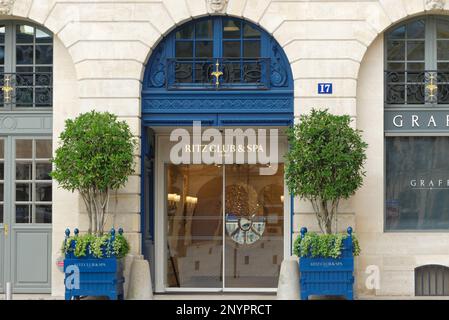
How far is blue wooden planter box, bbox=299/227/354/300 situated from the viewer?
1655 centimetres

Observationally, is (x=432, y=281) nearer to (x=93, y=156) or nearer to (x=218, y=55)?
(x=218, y=55)

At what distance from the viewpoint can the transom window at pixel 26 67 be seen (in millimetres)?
18672

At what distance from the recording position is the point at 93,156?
16.8 metres

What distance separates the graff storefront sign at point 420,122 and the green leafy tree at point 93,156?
17.0ft

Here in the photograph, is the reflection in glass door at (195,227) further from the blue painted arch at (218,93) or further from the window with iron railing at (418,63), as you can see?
the window with iron railing at (418,63)

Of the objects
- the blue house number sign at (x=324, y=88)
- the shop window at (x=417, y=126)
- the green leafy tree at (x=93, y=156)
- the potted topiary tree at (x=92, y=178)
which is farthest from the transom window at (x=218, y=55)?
the shop window at (x=417, y=126)

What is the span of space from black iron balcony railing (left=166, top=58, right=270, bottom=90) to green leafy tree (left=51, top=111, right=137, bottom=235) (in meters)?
1.71

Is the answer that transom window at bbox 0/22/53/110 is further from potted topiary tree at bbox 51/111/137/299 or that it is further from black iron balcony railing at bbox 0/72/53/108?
potted topiary tree at bbox 51/111/137/299

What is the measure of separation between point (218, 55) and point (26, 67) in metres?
3.86

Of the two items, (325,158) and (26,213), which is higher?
(325,158)

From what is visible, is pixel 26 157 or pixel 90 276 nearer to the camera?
pixel 90 276

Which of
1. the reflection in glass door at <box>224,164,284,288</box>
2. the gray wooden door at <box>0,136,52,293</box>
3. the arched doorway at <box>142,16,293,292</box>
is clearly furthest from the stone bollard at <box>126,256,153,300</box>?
the reflection in glass door at <box>224,164,284,288</box>

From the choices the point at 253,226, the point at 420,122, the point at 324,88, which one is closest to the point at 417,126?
the point at 420,122

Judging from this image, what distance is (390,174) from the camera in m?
18.2
